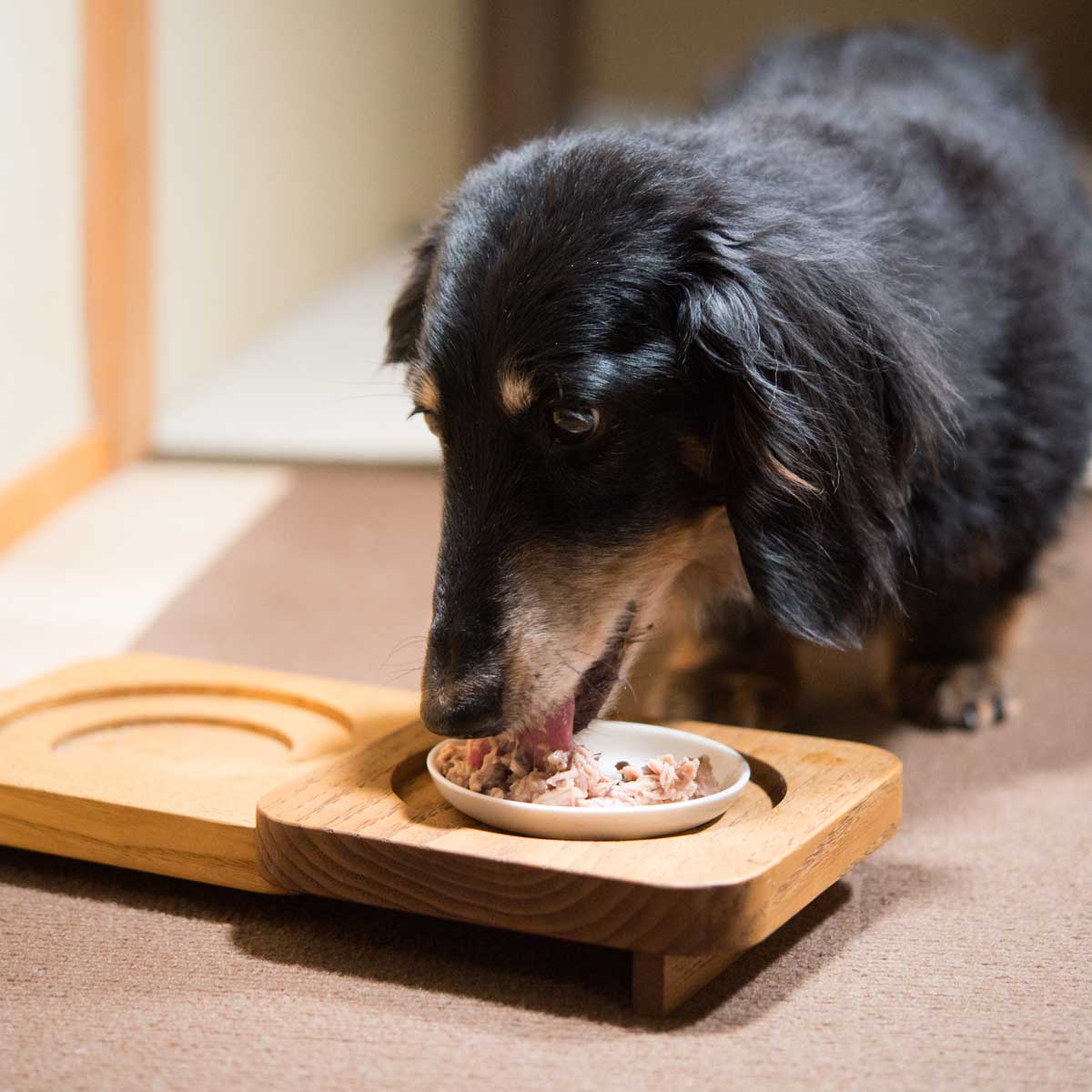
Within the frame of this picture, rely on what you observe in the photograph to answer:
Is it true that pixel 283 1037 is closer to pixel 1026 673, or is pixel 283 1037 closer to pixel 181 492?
pixel 1026 673

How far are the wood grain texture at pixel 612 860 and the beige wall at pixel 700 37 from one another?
576 centimetres

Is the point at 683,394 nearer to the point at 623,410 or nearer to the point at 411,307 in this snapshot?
the point at 623,410

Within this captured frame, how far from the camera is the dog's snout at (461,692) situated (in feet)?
4.83

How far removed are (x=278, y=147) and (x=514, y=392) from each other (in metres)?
3.25

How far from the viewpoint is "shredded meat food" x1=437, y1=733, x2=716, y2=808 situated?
4.89 ft

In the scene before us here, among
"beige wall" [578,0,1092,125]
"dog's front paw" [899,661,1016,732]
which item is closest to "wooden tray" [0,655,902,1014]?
"dog's front paw" [899,661,1016,732]

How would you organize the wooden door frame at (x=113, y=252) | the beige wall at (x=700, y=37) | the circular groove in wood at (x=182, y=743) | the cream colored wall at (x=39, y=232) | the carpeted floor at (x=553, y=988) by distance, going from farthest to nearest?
the beige wall at (x=700, y=37) → the wooden door frame at (x=113, y=252) → the cream colored wall at (x=39, y=232) → the circular groove in wood at (x=182, y=743) → the carpeted floor at (x=553, y=988)

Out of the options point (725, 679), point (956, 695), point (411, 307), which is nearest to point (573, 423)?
point (411, 307)

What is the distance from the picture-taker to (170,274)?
3824 mm

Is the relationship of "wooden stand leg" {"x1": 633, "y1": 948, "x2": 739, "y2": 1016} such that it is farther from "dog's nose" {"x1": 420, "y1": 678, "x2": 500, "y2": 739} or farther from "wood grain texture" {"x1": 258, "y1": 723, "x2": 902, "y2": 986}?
"dog's nose" {"x1": 420, "y1": 678, "x2": 500, "y2": 739}

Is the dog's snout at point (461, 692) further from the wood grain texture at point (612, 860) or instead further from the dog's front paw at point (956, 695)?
the dog's front paw at point (956, 695)

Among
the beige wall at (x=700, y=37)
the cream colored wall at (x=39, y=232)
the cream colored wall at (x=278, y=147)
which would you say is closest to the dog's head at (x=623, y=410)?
the cream colored wall at (x=39, y=232)

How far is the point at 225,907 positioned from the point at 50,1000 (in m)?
0.23

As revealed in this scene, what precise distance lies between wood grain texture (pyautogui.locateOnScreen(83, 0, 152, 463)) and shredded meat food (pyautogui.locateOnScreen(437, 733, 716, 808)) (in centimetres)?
219
